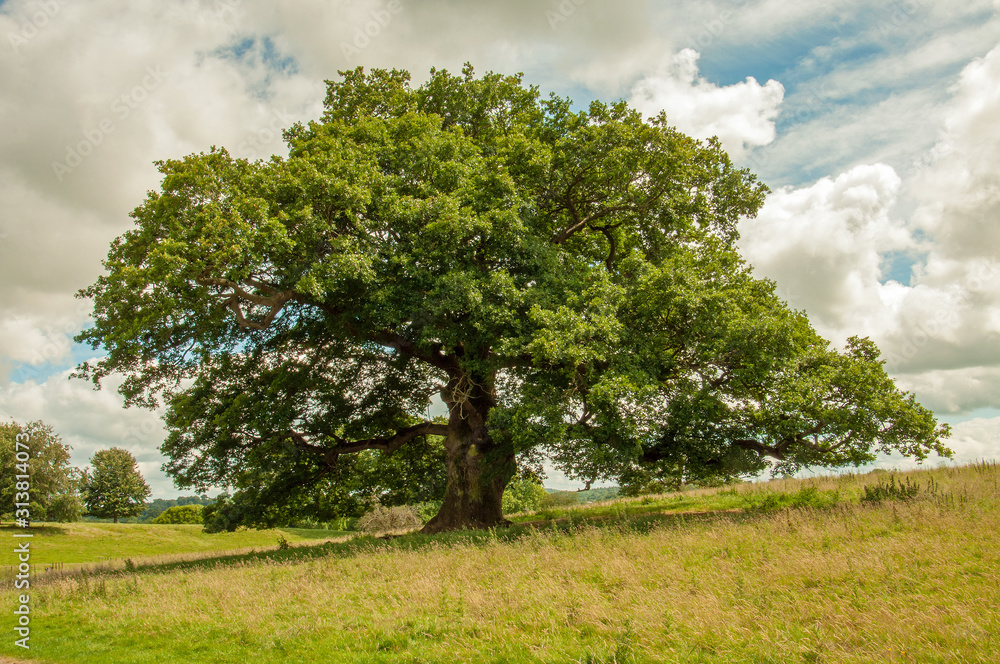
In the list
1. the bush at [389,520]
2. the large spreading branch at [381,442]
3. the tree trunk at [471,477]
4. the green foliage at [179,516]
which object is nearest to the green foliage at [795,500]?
the tree trunk at [471,477]

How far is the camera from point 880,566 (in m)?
8.50

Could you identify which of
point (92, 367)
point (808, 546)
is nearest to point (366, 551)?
point (92, 367)

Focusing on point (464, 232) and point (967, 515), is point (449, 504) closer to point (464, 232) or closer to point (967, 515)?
point (464, 232)

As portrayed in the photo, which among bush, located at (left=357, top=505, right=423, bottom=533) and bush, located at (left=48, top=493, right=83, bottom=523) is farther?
bush, located at (left=48, top=493, right=83, bottom=523)

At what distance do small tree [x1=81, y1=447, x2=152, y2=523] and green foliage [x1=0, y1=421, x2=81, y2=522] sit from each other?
840 inches

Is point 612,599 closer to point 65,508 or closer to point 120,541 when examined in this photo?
point 120,541

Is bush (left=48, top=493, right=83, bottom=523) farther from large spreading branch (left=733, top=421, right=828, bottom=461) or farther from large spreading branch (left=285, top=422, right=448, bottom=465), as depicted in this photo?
large spreading branch (left=733, top=421, right=828, bottom=461)

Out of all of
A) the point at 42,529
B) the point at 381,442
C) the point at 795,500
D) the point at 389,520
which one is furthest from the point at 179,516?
the point at 795,500

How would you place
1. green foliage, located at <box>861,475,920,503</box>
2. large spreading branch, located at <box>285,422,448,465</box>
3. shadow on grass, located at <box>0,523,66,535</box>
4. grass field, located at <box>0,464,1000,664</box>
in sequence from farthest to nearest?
1. shadow on grass, located at <box>0,523,66,535</box>
2. large spreading branch, located at <box>285,422,448,465</box>
3. green foliage, located at <box>861,475,920,503</box>
4. grass field, located at <box>0,464,1000,664</box>

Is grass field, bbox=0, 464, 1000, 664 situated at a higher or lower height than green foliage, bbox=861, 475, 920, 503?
lower

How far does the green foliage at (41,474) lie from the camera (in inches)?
1911

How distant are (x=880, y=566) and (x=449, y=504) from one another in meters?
14.3

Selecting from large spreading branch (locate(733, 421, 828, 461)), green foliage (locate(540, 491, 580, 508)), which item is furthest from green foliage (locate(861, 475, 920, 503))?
green foliage (locate(540, 491, 580, 508))

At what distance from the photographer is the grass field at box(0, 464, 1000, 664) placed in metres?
6.45
